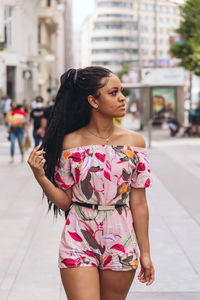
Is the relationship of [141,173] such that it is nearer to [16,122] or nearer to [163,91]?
[16,122]

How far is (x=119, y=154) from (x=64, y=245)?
505 mm

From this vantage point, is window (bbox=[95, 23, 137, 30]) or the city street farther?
window (bbox=[95, 23, 137, 30])

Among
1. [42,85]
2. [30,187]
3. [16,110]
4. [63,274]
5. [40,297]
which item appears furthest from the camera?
[42,85]

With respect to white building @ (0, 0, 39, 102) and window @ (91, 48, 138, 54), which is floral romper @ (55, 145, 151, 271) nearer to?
white building @ (0, 0, 39, 102)

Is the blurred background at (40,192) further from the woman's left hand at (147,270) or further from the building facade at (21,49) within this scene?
the woman's left hand at (147,270)

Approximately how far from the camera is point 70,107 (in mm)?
3314

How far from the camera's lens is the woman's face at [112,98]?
321cm

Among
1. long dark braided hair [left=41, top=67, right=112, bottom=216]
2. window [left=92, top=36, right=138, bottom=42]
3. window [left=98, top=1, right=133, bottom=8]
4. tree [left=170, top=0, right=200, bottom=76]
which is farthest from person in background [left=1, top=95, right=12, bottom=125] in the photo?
window [left=98, top=1, right=133, bottom=8]

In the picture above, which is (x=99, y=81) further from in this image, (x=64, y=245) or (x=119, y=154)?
(x=64, y=245)

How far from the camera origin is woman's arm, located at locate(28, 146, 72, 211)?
3.09 metres

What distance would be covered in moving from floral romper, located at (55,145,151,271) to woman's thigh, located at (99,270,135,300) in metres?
0.03

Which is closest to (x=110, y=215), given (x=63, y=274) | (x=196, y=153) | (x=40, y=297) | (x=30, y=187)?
(x=63, y=274)

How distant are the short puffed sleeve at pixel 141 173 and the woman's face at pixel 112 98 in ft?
0.77

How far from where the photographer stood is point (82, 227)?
3.17m
